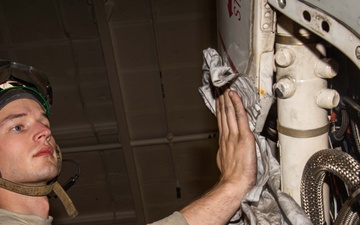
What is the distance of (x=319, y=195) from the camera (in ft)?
4.34

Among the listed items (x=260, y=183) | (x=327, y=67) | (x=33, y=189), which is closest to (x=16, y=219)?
(x=33, y=189)

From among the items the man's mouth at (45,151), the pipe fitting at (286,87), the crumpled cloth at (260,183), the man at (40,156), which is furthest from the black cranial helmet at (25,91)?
the pipe fitting at (286,87)

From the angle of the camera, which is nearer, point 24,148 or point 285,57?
point 285,57

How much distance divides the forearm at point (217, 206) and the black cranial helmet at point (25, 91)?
60 centimetres

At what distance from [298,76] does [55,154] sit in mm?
1008

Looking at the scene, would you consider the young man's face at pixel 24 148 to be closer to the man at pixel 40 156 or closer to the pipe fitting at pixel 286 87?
the man at pixel 40 156

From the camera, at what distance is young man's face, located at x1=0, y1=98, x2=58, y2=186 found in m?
1.62

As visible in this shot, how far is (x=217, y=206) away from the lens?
1.42 metres

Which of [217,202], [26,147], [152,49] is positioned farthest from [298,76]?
[152,49]

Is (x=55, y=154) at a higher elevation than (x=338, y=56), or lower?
lower

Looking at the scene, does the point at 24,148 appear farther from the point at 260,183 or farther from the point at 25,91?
the point at 260,183

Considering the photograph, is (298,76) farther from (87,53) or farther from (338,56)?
(87,53)

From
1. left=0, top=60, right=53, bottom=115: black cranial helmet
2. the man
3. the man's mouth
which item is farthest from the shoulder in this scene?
left=0, top=60, right=53, bottom=115: black cranial helmet

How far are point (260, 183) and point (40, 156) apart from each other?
0.82m
